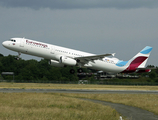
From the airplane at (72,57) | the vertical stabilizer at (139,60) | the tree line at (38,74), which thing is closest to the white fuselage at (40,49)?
the airplane at (72,57)

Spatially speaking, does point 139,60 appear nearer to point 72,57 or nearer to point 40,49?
point 72,57

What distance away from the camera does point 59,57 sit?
45.3 m

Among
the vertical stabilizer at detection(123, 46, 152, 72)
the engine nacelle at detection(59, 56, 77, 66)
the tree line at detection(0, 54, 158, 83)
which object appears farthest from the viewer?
the tree line at detection(0, 54, 158, 83)

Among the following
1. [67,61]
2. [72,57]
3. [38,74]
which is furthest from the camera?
[38,74]

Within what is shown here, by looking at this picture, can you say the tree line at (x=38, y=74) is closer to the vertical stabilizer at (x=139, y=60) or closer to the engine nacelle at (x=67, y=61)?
the vertical stabilizer at (x=139, y=60)

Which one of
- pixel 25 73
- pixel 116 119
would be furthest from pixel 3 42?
pixel 25 73

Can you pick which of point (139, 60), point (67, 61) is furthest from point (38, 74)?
point (67, 61)

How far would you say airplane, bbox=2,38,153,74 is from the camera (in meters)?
43.1

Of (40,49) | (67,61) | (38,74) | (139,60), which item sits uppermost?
(40,49)

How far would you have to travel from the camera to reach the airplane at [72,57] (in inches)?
1695

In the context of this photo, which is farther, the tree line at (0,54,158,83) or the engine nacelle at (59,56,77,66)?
the tree line at (0,54,158,83)

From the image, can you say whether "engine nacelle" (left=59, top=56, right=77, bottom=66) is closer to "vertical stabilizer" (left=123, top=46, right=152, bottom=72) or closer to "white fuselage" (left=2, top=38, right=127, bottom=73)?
"white fuselage" (left=2, top=38, right=127, bottom=73)

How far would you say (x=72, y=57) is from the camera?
47.1 meters

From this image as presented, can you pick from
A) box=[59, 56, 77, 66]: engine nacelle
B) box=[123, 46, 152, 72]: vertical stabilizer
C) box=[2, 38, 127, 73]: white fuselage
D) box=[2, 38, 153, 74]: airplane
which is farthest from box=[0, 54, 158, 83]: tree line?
box=[59, 56, 77, 66]: engine nacelle
